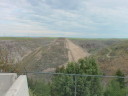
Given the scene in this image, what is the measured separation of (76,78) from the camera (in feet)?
17.0

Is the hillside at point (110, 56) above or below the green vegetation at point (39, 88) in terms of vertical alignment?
below

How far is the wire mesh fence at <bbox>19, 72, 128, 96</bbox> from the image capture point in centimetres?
540

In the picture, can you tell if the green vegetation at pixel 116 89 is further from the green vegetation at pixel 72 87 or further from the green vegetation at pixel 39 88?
the green vegetation at pixel 39 88

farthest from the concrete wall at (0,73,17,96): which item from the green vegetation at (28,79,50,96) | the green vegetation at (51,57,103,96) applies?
the green vegetation at (51,57,103,96)

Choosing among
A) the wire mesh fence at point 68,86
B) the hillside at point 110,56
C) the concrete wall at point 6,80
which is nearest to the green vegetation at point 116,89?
the wire mesh fence at point 68,86

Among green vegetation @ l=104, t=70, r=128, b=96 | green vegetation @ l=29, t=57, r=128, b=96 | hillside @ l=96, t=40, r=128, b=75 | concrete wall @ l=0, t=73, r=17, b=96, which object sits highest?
concrete wall @ l=0, t=73, r=17, b=96

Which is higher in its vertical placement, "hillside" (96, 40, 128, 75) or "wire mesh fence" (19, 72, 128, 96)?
"wire mesh fence" (19, 72, 128, 96)

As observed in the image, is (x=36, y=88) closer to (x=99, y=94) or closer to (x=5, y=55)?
(x=5, y=55)

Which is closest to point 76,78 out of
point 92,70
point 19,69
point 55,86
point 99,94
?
point 55,86

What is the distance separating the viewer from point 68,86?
18.2 feet

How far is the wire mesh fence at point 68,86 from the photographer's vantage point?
5404mm

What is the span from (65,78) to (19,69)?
1571 mm

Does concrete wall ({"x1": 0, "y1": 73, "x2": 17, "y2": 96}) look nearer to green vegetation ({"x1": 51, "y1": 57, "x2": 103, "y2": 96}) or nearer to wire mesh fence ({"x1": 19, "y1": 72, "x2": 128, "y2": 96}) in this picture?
wire mesh fence ({"x1": 19, "y1": 72, "x2": 128, "y2": 96})

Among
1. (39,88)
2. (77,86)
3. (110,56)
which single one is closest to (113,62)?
(110,56)
